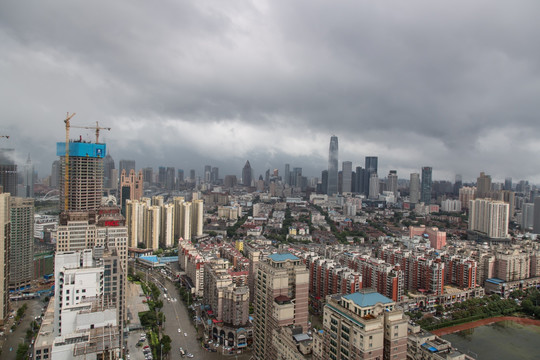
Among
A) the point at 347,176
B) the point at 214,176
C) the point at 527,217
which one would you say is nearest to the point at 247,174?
the point at 214,176

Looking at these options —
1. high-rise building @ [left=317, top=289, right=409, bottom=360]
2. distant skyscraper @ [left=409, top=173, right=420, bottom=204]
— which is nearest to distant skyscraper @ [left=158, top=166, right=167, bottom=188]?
distant skyscraper @ [left=409, top=173, right=420, bottom=204]

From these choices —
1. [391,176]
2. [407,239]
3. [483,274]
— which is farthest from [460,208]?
[483,274]

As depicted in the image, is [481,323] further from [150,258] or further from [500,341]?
[150,258]

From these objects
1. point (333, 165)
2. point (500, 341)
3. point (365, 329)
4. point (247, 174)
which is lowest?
point (500, 341)

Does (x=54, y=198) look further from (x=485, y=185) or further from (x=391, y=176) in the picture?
(x=391, y=176)

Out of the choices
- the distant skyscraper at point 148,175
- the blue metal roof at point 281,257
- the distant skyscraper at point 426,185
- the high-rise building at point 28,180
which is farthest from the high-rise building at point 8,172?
the distant skyscraper at point 426,185

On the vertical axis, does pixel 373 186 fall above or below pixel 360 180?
below
